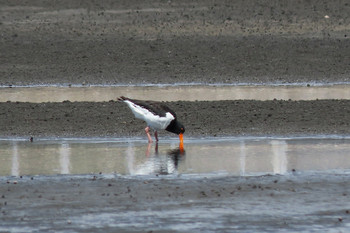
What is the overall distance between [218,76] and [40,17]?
22.2 ft

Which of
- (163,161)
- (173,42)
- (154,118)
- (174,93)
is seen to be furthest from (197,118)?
(173,42)

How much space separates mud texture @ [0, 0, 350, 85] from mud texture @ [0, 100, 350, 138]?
13.8 ft

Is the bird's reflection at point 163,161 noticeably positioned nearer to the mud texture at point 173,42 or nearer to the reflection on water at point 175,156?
the reflection on water at point 175,156

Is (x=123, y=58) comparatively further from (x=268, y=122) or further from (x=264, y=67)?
(x=268, y=122)

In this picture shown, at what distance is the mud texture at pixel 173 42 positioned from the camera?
875 inches

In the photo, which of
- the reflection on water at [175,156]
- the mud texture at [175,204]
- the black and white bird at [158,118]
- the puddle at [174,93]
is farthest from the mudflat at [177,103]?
the puddle at [174,93]

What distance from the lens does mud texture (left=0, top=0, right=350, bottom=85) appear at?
72.9ft

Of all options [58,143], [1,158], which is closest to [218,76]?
[58,143]

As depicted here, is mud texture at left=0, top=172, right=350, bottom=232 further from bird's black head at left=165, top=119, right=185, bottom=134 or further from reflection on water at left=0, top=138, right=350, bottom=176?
bird's black head at left=165, top=119, right=185, bottom=134

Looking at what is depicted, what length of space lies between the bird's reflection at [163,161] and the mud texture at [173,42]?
25.0ft

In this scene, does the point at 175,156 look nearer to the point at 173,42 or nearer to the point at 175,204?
the point at 175,204

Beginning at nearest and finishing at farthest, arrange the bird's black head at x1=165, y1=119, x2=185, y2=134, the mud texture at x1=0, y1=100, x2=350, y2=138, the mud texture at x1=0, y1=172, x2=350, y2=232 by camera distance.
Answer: the mud texture at x1=0, y1=172, x2=350, y2=232, the bird's black head at x1=165, y1=119, x2=185, y2=134, the mud texture at x1=0, y1=100, x2=350, y2=138

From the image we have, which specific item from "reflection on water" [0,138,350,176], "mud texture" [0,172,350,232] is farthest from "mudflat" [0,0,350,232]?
"reflection on water" [0,138,350,176]

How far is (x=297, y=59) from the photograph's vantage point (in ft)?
76.8
